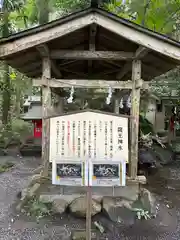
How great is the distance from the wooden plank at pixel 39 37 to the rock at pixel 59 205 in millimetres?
2885

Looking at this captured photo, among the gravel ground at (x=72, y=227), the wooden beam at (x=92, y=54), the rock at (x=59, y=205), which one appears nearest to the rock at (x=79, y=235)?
the gravel ground at (x=72, y=227)

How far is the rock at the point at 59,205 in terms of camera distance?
166 inches

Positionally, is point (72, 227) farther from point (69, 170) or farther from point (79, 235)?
point (69, 170)

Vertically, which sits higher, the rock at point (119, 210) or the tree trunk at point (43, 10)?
the tree trunk at point (43, 10)

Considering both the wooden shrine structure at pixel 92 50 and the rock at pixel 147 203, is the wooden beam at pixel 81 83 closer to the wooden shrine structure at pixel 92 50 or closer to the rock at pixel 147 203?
the wooden shrine structure at pixel 92 50

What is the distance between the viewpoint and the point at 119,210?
13.6 feet

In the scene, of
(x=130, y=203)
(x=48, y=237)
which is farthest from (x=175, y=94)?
(x=48, y=237)

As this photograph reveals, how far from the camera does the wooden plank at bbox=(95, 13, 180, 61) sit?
3.84 metres

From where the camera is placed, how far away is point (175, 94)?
9.90 m

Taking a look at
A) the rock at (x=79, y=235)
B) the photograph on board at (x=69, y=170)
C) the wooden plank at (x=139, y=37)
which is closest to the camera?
the photograph on board at (x=69, y=170)

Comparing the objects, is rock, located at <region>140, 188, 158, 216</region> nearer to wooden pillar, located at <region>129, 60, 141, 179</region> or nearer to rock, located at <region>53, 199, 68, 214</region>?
wooden pillar, located at <region>129, 60, 141, 179</region>

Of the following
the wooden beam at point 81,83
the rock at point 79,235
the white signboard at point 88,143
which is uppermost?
the wooden beam at point 81,83

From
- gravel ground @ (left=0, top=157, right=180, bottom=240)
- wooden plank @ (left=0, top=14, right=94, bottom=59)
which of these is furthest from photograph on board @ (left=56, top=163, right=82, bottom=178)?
wooden plank @ (left=0, top=14, right=94, bottom=59)

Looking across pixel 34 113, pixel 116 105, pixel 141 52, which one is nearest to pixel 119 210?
pixel 141 52
